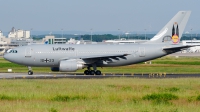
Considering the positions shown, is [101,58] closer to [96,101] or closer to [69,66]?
[69,66]

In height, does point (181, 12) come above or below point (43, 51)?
above

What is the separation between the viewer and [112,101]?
2953 centimetres

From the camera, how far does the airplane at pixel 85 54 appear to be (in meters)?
60.1

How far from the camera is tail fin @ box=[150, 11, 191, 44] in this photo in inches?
2525

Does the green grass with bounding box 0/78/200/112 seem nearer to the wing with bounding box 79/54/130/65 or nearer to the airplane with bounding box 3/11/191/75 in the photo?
the wing with bounding box 79/54/130/65

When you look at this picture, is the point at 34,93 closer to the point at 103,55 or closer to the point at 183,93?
the point at 183,93

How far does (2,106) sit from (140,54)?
37218 millimetres

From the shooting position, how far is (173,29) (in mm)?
65188

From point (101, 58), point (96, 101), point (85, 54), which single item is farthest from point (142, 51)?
point (96, 101)

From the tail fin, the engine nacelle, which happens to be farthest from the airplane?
the tail fin

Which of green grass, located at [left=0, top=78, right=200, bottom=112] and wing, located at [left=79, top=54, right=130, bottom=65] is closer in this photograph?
green grass, located at [left=0, top=78, right=200, bottom=112]

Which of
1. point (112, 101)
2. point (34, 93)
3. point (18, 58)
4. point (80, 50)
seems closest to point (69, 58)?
point (80, 50)

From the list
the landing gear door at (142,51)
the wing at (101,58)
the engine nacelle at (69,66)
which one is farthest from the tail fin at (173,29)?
the engine nacelle at (69,66)

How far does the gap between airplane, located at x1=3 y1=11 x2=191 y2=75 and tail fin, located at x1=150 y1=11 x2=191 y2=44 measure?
0.84 meters
